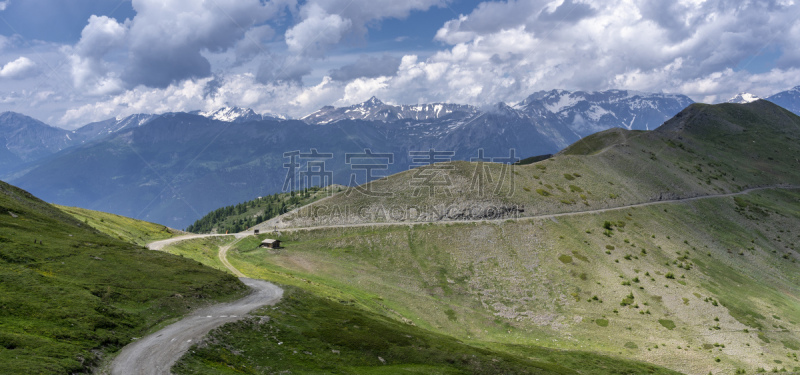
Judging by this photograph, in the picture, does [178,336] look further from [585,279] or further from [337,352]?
[585,279]

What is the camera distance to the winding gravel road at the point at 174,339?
3284 centimetres

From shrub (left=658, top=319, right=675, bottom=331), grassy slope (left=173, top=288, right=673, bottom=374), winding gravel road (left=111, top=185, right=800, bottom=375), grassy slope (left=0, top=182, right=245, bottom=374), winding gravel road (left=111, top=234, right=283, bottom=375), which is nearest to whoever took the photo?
grassy slope (left=0, top=182, right=245, bottom=374)

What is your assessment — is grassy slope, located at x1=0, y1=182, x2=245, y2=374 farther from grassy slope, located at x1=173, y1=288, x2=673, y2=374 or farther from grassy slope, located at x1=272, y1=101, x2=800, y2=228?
grassy slope, located at x1=272, y1=101, x2=800, y2=228

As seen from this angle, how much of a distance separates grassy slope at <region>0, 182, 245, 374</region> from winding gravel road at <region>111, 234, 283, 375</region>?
1.76 m

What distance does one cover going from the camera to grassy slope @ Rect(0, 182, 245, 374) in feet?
102

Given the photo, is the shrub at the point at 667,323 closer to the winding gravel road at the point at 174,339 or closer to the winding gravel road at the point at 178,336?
the winding gravel road at the point at 178,336

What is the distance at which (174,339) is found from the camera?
3862 centimetres

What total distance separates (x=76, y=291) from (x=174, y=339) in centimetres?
1349

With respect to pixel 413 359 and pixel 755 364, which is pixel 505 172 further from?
pixel 413 359

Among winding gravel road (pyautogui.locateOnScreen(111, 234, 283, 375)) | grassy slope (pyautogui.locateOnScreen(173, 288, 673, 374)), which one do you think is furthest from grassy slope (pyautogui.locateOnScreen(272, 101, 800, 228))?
winding gravel road (pyautogui.locateOnScreen(111, 234, 283, 375))

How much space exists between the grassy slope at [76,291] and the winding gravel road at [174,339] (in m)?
1.76

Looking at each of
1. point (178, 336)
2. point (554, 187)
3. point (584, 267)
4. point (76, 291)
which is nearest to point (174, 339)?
point (178, 336)

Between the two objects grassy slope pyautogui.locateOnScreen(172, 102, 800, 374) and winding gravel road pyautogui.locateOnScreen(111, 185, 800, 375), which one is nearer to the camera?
winding gravel road pyautogui.locateOnScreen(111, 185, 800, 375)

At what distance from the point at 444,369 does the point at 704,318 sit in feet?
220
